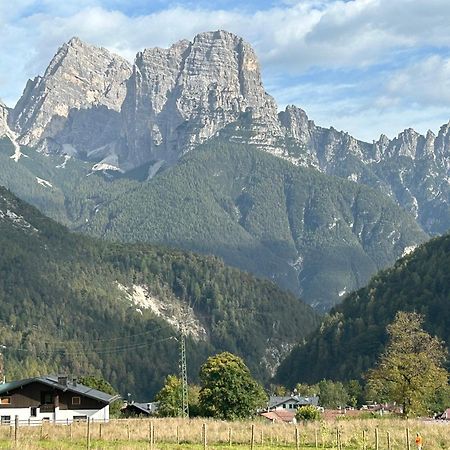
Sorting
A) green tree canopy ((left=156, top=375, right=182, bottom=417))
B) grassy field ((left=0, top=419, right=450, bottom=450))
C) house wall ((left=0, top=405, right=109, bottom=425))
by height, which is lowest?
grassy field ((left=0, top=419, right=450, bottom=450))

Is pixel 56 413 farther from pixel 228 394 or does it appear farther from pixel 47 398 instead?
pixel 228 394

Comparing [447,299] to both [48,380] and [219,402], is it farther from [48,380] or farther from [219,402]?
[48,380]

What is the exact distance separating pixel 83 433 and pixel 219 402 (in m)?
48.5

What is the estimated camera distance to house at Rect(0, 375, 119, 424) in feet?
333

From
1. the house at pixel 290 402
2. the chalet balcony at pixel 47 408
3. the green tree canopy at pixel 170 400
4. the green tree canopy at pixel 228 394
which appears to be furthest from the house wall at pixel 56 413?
the house at pixel 290 402

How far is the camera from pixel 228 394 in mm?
112500

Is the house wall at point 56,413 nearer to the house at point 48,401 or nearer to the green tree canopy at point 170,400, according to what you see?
the house at point 48,401

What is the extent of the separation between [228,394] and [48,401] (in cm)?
2171

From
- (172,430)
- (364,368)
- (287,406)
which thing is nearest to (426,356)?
(172,430)

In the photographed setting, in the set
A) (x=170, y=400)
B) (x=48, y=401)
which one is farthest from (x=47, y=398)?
(x=170, y=400)

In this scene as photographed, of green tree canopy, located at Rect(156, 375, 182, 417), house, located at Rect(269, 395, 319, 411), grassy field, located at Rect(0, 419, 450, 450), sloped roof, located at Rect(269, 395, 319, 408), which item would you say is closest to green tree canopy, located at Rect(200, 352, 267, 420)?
green tree canopy, located at Rect(156, 375, 182, 417)

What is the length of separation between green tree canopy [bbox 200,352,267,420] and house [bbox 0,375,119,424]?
14635mm

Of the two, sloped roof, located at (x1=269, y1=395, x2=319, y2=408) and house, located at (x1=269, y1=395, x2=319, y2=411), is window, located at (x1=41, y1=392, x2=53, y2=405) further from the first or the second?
sloped roof, located at (x1=269, y1=395, x2=319, y2=408)

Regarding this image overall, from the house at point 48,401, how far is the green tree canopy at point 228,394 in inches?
576
